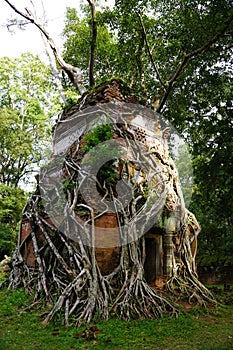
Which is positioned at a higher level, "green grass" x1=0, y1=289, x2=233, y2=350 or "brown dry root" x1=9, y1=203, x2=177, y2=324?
"brown dry root" x1=9, y1=203, x2=177, y2=324

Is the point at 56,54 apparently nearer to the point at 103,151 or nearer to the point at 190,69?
the point at 190,69

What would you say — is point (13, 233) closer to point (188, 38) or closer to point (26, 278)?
point (26, 278)

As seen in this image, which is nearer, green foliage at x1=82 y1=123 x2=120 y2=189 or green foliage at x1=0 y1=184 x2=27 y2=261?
green foliage at x1=82 y1=123 x2=120 y2=189

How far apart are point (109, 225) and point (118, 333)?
1.97m

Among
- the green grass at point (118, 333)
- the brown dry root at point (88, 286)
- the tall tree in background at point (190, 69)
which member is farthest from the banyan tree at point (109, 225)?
the tall tree in background at point (190, 69)

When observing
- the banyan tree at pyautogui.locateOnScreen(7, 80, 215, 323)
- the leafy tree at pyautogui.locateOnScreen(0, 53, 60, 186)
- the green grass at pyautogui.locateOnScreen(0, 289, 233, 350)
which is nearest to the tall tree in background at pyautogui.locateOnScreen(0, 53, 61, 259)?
the leafy tree at pyautogui.locateOnScreen(0, 53, 60, 186)

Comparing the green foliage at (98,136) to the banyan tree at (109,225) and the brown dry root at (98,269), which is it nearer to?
the banyan tree at (109,225)

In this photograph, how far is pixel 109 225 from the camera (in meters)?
5.76

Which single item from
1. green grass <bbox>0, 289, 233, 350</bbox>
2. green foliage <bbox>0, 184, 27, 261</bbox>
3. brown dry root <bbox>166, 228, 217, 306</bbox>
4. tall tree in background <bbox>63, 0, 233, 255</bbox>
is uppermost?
tall tree in background <bbox>63, 0, 233, 255</bbox>

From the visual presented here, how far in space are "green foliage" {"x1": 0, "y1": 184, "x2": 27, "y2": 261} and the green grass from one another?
8.80m

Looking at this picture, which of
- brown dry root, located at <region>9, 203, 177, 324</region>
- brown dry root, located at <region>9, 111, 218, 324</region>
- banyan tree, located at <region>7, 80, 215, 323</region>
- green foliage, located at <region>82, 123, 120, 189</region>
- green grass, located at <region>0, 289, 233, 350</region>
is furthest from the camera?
green foliage, located at <region>82, 123, 120, 189</region>

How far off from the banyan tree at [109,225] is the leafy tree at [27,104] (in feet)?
31.5

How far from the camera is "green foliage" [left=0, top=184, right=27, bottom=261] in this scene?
13.5 meters

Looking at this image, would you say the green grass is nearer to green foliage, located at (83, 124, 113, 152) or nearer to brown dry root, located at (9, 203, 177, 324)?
brown dry root, located at (9, 203, 177, 324)
